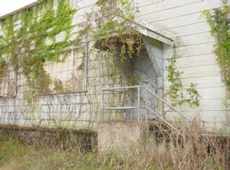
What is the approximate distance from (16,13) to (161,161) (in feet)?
32.8

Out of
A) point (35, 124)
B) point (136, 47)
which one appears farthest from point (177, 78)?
point (35, 124)

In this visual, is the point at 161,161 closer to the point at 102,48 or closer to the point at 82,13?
the point at 102,48

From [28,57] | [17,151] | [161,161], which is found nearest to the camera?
[161,161]

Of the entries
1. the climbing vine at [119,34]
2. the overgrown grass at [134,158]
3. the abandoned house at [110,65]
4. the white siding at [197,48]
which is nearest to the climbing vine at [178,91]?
the abandoned house at [110,65]

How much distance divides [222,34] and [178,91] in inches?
64.8

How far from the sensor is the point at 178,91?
7.94 metres

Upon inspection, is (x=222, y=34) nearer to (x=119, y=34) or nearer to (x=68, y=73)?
(x=119, y=34)

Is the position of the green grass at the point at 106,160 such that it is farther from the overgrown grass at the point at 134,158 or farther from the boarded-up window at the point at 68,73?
the boarded-up window at the point at 68,73

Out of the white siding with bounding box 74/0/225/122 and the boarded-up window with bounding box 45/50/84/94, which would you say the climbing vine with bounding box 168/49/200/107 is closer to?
the white siding with bounding box 74/0/225/122

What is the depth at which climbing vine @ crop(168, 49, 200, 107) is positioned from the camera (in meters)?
7.64

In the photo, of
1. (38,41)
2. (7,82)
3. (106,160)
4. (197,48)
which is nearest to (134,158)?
(106,160)

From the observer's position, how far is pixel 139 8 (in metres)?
8.99

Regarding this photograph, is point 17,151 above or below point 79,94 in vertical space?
below

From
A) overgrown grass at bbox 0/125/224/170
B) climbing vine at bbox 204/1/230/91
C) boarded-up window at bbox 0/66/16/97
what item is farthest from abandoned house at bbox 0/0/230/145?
overgrown grass at bbox 0/125/224/170
